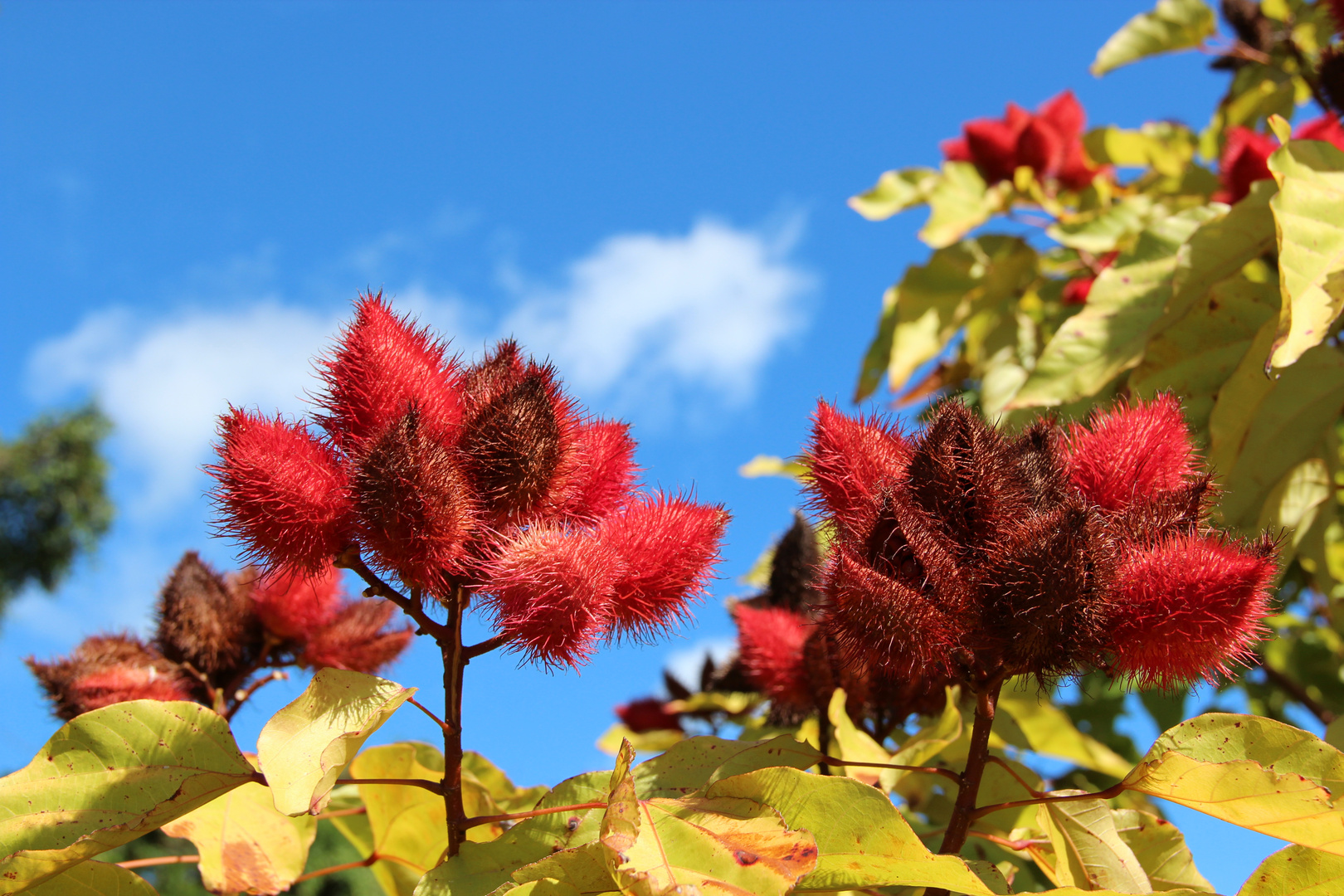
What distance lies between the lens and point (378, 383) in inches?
43.5

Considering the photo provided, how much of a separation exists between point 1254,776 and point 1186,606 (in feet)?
0.72

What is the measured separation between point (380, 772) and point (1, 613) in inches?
978

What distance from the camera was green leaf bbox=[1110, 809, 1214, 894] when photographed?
1.39 metres

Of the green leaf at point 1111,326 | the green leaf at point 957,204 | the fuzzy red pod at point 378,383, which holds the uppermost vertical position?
the green leaf at point 957,204

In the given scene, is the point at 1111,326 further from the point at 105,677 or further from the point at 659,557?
the point at 105,677

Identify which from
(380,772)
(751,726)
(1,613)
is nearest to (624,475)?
(380,772)

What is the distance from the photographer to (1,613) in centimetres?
2206

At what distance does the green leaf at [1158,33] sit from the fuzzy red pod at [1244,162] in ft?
3.80

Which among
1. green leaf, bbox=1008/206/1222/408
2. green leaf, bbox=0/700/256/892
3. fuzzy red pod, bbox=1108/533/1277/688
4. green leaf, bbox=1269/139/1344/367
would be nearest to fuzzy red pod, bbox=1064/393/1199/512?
fuzzy red pod, bbox=1108/533/1277/688

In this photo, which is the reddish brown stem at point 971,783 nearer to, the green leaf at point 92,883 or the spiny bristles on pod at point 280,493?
the spiny bristles on pod at point 280,493

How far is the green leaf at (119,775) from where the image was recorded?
114 centimetres

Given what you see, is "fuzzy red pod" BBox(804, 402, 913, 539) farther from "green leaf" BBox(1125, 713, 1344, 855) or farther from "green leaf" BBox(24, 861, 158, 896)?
"green leaf" BBox(24, 861, 158, 896)

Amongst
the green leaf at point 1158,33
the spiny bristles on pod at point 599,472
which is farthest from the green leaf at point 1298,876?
the green leaf at point 1158,33

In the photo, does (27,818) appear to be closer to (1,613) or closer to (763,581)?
(763,581)
